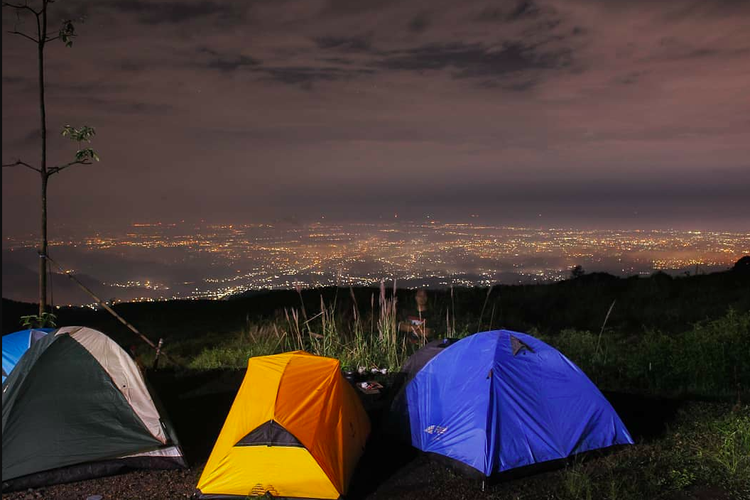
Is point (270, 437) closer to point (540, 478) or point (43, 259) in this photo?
point (540, 478)

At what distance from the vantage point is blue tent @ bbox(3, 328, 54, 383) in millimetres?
7902

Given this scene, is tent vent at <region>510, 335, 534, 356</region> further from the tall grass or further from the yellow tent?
the tall grass

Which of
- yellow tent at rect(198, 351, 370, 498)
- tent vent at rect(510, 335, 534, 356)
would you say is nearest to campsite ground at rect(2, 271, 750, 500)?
yellow tent at rect(198, 351, 370, 498)

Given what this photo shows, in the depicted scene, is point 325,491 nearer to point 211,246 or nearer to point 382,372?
point 382,372

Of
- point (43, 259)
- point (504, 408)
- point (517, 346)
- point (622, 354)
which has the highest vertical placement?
point (43, 259)

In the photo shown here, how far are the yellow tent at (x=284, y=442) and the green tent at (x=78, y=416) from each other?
3.28 ft

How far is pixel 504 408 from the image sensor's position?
21.3 ft

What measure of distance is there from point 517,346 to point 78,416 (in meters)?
5.03

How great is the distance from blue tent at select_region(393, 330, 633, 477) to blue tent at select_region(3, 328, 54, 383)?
5.17m

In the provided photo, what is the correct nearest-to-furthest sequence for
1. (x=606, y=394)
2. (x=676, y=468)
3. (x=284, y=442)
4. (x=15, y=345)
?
(x=284, y=442) → (x=676, y=468) → (x=15, y=345) → (x=606, y=394)

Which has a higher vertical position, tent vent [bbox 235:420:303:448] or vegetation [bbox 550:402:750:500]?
tent vent [bbox 235:420:303:448]

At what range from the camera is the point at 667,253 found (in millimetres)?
24297

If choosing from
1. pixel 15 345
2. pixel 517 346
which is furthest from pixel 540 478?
pixel 15 345

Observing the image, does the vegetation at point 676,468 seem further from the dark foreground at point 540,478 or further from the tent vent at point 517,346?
the tent vent at point 517,346
